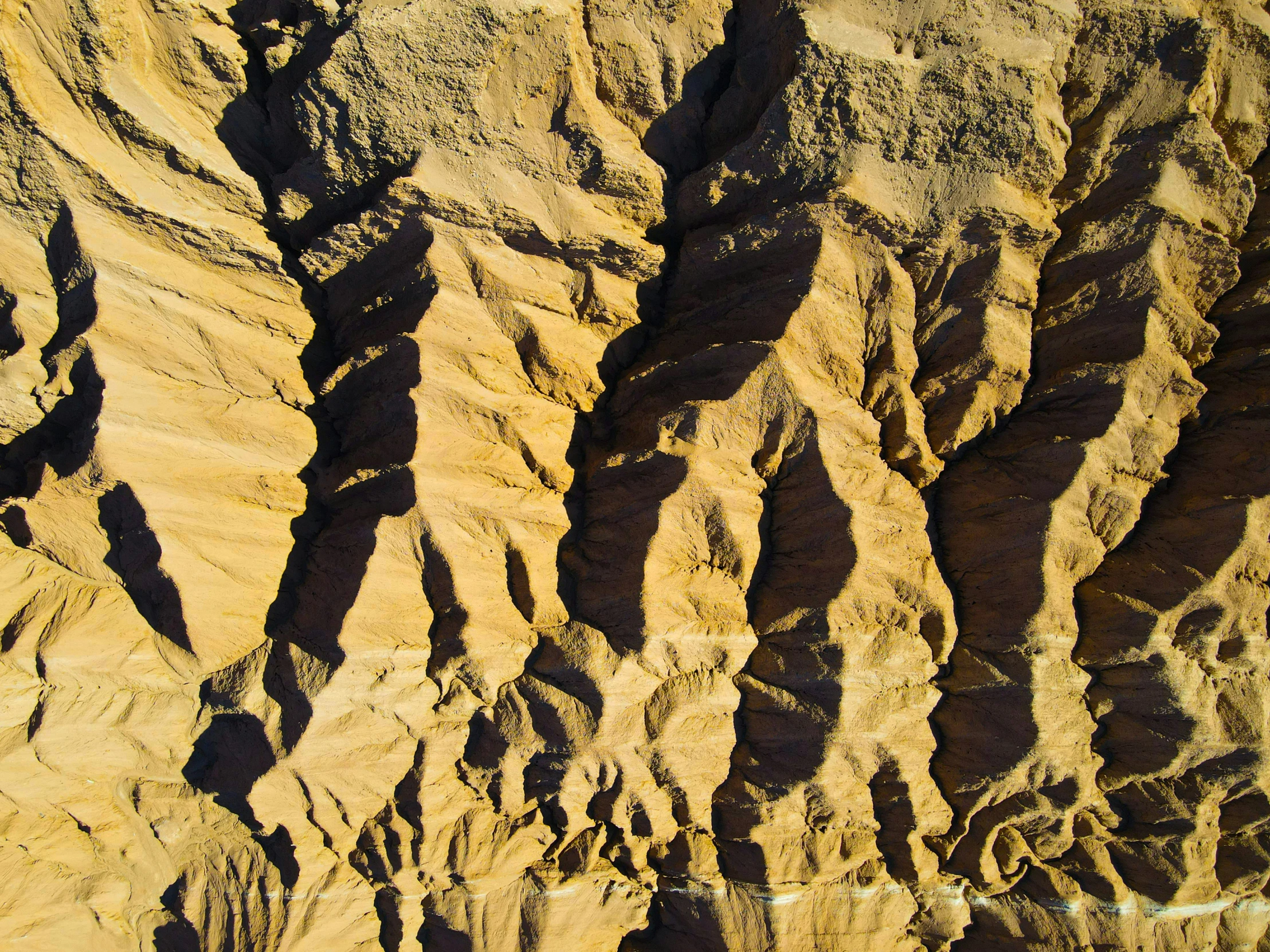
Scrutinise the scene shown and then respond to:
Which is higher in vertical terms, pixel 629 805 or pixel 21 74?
pixel 21 74

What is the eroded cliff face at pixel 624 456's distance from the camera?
339 cm

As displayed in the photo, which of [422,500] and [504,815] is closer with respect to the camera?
[422,500]

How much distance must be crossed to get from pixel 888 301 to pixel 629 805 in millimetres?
3576

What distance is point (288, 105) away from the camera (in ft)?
11.8

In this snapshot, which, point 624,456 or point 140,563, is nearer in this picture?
point 140,563

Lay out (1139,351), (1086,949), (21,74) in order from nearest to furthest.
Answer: (21,74) < (1139,351) < (1086,949)

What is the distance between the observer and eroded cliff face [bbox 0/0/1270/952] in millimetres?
3393

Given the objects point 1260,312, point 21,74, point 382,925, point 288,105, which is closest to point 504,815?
point 382,925

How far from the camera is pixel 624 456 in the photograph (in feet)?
12.0

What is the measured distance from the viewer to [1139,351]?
3.44 m

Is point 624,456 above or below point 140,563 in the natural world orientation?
above

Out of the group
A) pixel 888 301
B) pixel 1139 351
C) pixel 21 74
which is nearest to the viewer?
pixel 21 74

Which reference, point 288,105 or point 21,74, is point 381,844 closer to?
point 288,105

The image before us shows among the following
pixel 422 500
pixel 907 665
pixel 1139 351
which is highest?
pixel 1139 351
